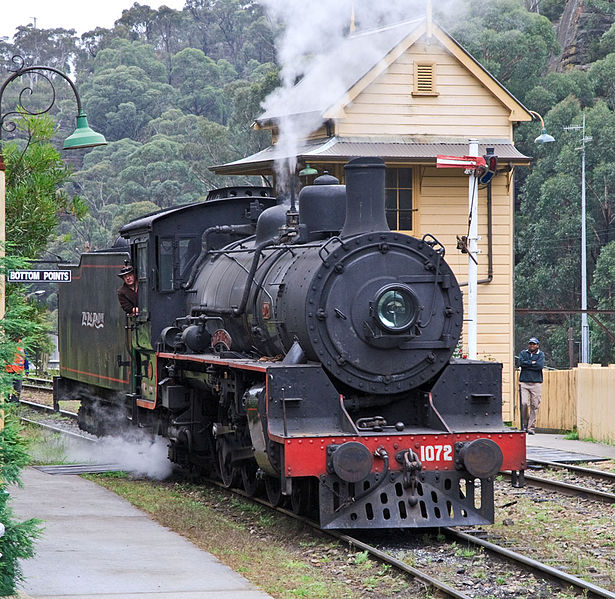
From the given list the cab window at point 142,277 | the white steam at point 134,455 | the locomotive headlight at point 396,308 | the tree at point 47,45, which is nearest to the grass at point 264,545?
the white steam at point 134,455

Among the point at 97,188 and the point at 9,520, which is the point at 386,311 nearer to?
the point at 9,520

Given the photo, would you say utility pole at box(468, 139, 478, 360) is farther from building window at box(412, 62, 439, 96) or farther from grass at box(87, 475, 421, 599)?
building window at box(412, 62, 439, 96)

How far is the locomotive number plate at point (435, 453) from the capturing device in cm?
859

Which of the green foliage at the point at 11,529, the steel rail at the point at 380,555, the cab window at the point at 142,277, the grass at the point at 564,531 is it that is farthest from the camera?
the cab window at the point at 142,277

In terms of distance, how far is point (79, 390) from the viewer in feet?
54.7

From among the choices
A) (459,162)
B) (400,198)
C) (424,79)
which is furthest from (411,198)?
(459,162)

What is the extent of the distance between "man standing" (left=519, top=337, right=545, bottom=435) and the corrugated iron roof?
14.4ft

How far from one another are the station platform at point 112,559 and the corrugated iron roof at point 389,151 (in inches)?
358

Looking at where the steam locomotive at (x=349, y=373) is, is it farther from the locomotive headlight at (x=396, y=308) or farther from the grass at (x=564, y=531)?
the grass at (x=564, y=531)

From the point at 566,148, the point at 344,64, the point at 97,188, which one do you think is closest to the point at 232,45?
the point at 97,188

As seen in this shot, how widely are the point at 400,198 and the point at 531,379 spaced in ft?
16.8

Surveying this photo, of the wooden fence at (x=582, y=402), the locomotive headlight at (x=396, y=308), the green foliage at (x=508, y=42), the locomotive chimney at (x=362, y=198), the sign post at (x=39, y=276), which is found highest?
the green foliage at (x=508, y=42)

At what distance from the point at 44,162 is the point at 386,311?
3.73 metres

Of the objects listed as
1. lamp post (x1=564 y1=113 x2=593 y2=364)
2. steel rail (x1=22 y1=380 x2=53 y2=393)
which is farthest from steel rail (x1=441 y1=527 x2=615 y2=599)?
lamp post (x1=564 y1=113 x2=593 y2=364)
